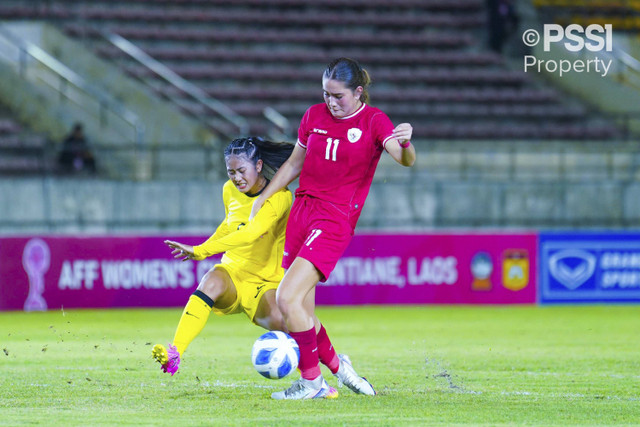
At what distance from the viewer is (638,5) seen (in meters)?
25.2

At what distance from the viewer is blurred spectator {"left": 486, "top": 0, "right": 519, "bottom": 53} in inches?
920

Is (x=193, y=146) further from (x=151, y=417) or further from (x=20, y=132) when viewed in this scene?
(x=151, y=417)

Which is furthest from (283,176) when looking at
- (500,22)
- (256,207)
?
(500,22)

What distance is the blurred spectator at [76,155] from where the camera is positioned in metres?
17.3

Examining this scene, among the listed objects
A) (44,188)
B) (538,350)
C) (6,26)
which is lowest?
(538,350)

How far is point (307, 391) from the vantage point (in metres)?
6.50

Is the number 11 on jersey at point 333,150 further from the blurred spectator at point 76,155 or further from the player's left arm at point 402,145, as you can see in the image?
the blurred spectator at point 76,155

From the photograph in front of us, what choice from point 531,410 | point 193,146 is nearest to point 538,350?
point 531,410

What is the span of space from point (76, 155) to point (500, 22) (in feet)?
34.1

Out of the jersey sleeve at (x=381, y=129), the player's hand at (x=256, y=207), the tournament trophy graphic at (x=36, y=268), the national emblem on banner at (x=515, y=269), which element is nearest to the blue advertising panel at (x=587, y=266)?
the national emblem on banner at (x=515, y=269)

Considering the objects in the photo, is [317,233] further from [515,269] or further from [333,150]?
[515,269]

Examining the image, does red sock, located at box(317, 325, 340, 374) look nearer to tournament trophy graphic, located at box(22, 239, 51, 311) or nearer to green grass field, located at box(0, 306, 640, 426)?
green grass field, located at box(0, 306, 640, 426)

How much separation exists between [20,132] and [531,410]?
13949mm

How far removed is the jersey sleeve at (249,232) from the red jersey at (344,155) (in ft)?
1.10
